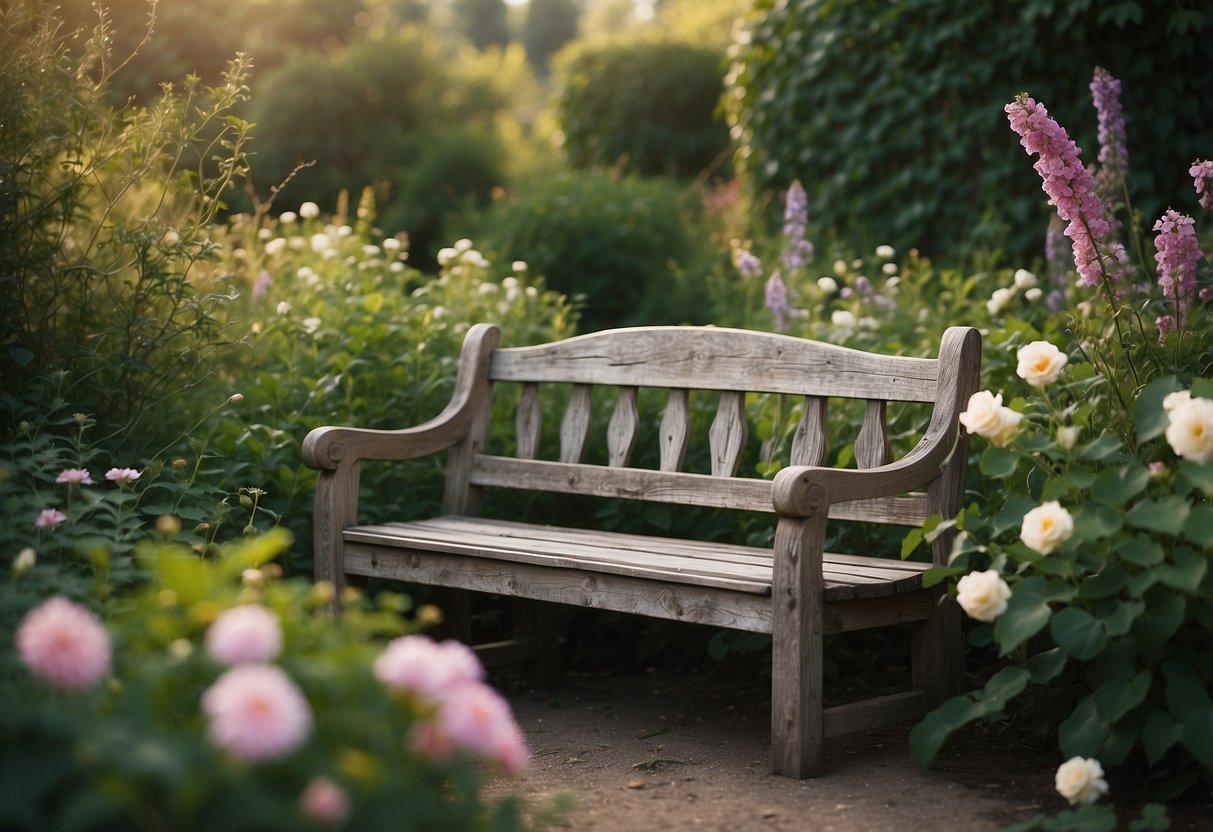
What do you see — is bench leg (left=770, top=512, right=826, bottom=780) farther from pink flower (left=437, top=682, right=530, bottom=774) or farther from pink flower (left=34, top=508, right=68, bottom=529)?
pink flower (left=34, top=508, right=68, bottom=529)

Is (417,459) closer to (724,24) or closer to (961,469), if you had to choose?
(961,469)

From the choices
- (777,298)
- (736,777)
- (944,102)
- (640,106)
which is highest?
(640,106)

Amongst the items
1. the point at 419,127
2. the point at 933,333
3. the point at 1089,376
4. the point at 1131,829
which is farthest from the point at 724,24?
the point at 1131,829

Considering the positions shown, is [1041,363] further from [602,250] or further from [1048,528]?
[602,250]

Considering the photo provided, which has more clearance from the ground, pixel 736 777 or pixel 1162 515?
pixel 1162 515

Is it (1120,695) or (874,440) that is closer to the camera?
(1120,695)

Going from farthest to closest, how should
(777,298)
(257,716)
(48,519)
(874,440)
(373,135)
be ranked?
(373,135) < (777,298) < (874,440) < (48,519) < (257,716)

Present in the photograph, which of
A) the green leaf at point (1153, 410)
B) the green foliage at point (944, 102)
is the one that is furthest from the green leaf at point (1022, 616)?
the green foliage at point (944, 102)

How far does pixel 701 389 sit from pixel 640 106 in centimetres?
705

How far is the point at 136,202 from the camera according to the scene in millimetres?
4598

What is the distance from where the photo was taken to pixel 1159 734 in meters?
2.56

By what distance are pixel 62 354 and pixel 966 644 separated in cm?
273

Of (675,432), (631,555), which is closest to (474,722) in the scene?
(631,555)

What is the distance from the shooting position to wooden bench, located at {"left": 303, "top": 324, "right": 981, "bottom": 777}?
2986 millimetres
